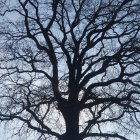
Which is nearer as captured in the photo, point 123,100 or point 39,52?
point 123,100

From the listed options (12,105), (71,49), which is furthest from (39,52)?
(12,105)

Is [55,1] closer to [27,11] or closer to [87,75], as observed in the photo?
[27,11]

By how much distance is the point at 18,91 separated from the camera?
22.1m

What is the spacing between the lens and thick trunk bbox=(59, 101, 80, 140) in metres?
21.3

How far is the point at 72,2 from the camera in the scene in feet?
74.6

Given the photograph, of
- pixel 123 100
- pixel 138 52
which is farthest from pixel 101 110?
pixel 138 52

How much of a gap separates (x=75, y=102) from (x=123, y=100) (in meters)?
1.97

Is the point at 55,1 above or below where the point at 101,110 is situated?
above

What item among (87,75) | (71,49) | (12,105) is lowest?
(12,105)

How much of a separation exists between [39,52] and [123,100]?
4.33m

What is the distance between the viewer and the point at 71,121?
2155 cm

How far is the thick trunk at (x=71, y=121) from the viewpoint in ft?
69.9

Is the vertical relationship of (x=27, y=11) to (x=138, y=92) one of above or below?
above

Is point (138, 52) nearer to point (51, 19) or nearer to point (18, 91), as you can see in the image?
point (51, 19)
